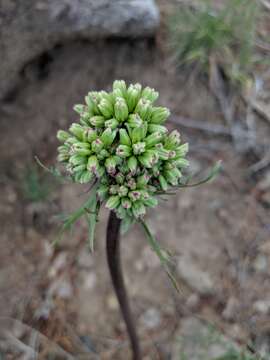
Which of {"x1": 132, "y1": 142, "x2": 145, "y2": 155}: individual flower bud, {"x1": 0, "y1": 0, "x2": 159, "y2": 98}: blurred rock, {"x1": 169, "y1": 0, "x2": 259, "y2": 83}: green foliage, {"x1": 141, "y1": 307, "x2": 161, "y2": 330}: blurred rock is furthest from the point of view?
{"x1": 169, "y1": 0, "x2": 259, "y2": 83}: green foliage

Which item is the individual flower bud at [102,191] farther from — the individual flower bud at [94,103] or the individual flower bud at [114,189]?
the individual flower bud at [94,103]

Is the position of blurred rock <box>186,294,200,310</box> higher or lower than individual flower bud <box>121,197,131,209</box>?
lower

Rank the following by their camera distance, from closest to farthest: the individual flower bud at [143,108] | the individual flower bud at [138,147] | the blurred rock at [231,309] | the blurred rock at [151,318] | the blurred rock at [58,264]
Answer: the individual flower bud at [138,147], the individual flower bud at [143,108], the blurred rock at [231,309], the blurred rock at [151,318], the blurred rock at [58,264]

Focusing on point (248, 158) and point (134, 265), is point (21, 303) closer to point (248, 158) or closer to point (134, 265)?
point (134, 265)

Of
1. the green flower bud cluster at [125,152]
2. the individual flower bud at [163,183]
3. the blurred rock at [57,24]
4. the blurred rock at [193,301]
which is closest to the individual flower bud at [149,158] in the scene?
the green flower bud cluster at [125,152]

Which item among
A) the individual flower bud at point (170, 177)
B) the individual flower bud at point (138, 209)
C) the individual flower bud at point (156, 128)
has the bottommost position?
the individual flower bud at point (138, 209)

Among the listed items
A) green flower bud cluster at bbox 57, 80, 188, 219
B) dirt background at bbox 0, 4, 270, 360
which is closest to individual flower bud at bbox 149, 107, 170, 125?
green flower bud cluster at bbox 57, 80, 188, 219

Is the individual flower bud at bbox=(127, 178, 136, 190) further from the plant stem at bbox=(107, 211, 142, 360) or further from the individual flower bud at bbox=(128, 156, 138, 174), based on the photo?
the plant stem at bbox=(107, 211, 142, 360)
